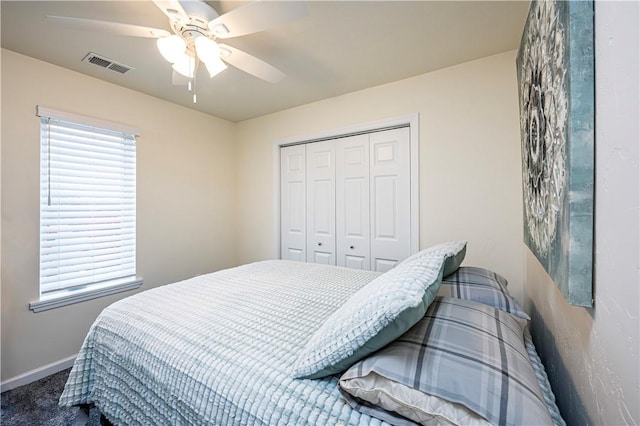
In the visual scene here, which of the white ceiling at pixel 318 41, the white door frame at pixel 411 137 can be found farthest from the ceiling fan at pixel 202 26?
the white door frame at pixel 411 137

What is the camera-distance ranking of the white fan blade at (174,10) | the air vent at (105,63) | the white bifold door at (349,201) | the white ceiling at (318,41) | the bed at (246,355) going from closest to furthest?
1. the bed at (246,355)
2. the white fan blade at (174,10)
3. the white ceiling at (318,41)
4. the air vent at (105,63)
5. the white bifold door at (349,201)

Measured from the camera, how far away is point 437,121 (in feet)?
7.68

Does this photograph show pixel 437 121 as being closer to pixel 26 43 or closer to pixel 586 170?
pixel 586 170

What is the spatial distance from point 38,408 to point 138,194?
5.71ft

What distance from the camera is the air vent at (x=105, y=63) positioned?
2043mm

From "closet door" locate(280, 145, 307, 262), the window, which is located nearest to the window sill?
the window

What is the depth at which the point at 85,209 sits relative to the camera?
2328 mm

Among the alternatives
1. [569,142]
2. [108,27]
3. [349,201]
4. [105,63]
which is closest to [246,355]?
[569,142]

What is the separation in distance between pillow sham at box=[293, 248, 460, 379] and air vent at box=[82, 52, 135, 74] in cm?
261

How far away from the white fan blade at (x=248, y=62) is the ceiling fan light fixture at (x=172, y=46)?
0.21m

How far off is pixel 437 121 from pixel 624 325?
2.14 m

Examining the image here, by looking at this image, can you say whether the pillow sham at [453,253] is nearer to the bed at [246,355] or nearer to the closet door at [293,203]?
the bed at [246,355]

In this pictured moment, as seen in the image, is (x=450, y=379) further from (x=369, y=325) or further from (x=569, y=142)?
(x=569, y=142)

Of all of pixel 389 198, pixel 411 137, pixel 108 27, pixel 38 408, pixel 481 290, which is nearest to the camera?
pixel 481 290
